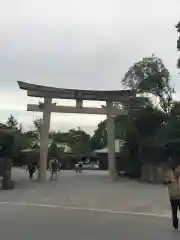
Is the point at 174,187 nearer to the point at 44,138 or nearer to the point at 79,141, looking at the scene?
the point at 44,138

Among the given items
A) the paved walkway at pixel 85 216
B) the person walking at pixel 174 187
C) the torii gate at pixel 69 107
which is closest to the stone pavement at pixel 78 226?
the paved walkway at pixel 85 216

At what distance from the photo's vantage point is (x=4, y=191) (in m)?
28.3

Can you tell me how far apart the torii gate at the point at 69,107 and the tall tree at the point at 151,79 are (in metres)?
8.72

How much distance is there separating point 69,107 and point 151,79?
1275cm

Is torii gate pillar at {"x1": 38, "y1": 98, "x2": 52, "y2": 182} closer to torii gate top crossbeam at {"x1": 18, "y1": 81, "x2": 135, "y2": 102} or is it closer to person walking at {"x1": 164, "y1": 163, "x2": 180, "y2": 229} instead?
torii gate top crossbeam at {"x1": 18, "y1": 81, "x2": 135, "y2": 102}

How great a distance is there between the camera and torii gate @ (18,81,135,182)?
1485 inches

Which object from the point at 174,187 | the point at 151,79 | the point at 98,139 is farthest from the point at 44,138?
the point at 98,139

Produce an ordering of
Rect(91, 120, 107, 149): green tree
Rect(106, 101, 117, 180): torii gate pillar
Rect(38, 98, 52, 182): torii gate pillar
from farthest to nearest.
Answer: Rect(91, 120, 107, 149): green tree < Rect(106, 101, 117, 180): torii gate pillar < Rect(38, 98, 52, 182): torii gate pillar

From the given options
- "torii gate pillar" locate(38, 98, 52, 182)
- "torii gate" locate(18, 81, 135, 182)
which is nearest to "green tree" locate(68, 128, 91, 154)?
"torii gate" locate(18, 81, 135, 182)

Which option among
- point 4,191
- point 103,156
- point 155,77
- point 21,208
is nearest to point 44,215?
point 21,208

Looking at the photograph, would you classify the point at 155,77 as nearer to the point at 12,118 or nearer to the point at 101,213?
the point at 101,213

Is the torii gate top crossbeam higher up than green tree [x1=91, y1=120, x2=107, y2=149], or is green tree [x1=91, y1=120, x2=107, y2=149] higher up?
green tree [x1=91, y1=120, x2=107, y2=149]

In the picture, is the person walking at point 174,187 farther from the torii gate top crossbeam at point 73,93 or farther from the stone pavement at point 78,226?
the torii gate top crossbeam at point 73,93

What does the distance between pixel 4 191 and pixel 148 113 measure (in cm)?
1521
